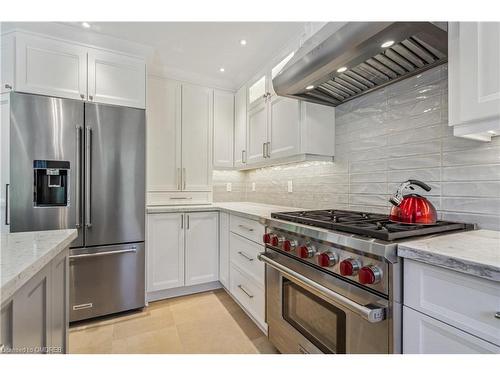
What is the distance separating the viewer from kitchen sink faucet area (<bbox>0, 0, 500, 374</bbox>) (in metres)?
0.81

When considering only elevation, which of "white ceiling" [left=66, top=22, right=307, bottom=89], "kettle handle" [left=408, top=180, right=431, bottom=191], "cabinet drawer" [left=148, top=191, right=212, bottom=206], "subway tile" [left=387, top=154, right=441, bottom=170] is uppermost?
"white ceiling" [left=66, top=22, right=307, bottom=89]

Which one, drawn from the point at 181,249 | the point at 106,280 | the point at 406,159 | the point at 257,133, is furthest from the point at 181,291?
the point at 406,159

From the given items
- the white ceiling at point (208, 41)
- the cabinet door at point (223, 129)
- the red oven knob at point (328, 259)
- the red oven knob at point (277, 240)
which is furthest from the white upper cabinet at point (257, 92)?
the red oven knob at point (328, 259)

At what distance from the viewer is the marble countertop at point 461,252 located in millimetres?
673

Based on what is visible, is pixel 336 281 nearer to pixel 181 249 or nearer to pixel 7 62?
pixel 181 249

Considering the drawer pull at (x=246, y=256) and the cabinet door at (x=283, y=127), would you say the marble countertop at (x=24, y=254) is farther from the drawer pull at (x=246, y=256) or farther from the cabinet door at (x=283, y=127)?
the cabinet door at (x=283, y=127)

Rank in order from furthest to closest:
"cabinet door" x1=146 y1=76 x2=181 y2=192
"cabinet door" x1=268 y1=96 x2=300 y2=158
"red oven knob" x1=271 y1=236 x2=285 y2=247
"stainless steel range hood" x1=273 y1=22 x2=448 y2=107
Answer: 1. "cabinet door" x1=146 y1=76 x2=181 y2=192
2. "cabinet door" x1=268 y1=96 x2=300 y2=158
3. "red oven knob" x1=271 y1=236 x2=285 y2=247
4. "stainless steel range hood" x1=273 y1=22 x2=448 y2=107

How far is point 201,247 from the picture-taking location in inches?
101

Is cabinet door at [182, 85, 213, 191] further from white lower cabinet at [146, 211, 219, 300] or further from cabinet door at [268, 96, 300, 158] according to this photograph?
cabinet door at [268, 96, 300, 158]

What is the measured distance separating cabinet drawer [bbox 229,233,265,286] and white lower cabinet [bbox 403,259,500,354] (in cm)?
103

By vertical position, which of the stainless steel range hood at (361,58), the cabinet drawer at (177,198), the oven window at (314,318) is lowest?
the oven window at (314,318)

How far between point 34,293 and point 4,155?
5.47 ft

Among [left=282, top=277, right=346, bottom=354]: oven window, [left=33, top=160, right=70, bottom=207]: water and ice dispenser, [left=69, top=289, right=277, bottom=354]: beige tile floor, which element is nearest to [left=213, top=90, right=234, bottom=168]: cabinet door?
[left=33, top=160, right=70, bottom=207]: water and ice dispenser
